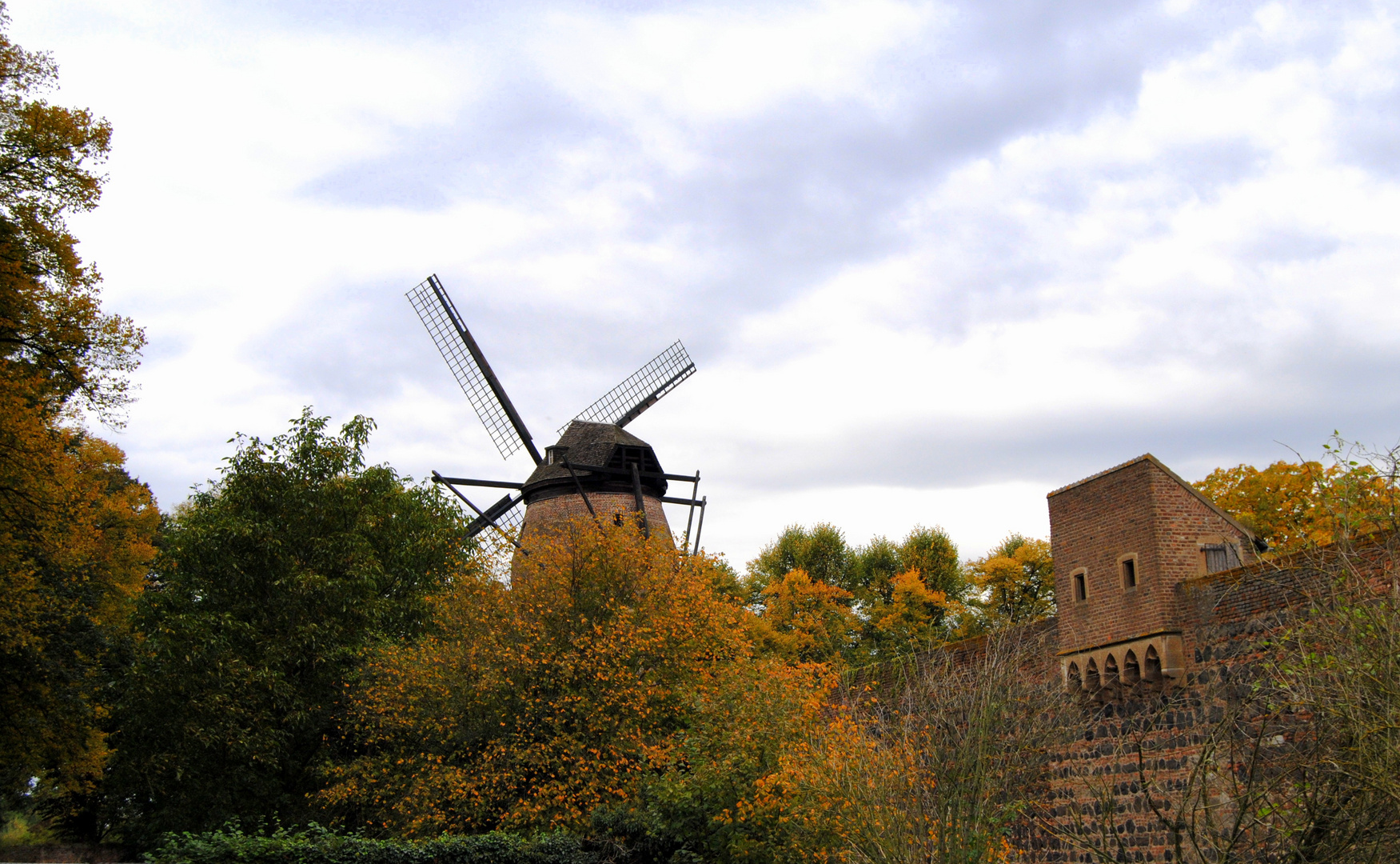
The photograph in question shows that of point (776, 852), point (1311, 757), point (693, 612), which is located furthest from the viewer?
point (693, 612)

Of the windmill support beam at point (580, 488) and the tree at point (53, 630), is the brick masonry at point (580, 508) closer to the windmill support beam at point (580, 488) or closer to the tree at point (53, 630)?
the windmill support beam at point (580, 488)

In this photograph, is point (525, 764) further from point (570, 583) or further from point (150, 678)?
point (150, 678)

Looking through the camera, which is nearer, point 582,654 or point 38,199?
point 38,199

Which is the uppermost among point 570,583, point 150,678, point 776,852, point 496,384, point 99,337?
point 496,384

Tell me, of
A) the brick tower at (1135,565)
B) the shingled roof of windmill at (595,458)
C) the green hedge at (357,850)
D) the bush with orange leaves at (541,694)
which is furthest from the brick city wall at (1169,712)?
the shingled roof of windmill at (595,458)

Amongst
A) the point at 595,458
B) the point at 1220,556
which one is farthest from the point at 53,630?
the point at 1220,556

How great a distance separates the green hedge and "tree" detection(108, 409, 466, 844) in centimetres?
539

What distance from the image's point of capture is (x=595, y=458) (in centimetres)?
2705

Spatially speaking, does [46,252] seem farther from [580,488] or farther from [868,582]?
[868,582]

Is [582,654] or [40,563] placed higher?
[40,563]

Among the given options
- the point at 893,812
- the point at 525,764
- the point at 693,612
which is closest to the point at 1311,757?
the point at 893,812

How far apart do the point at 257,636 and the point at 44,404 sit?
223 inches

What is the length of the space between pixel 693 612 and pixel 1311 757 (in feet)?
45.3

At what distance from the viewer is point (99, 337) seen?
16.2 metres
